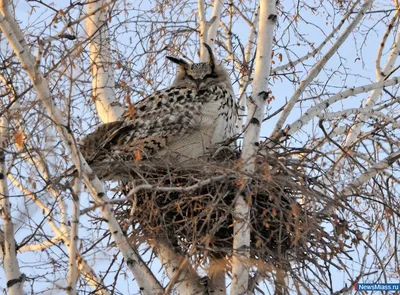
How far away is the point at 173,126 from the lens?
21.1ft

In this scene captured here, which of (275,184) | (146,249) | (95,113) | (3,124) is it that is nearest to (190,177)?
(275,184)

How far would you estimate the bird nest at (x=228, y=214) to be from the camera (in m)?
5.19

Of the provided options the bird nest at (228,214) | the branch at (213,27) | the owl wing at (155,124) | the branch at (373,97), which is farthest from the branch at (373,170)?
the branch at (213,27)

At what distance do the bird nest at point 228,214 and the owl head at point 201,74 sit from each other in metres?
1.23

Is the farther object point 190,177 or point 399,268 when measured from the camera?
point 399,268

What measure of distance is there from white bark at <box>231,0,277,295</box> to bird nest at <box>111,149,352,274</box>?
70 millimetres

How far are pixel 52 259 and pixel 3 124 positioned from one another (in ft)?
3.48

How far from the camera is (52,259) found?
5695 mm

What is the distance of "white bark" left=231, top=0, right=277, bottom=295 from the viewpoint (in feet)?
16.9

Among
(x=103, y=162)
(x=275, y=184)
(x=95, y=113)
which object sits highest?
(x=95, y=113)

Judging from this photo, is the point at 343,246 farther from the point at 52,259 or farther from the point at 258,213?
the point at 52,259

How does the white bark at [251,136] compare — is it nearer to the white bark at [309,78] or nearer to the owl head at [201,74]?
the white bark at [309,78]

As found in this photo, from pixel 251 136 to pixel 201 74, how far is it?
1786 mm

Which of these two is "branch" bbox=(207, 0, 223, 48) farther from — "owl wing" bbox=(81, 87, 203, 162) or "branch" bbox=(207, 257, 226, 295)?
"branch" bbox=(207, 257, 226, 295)
